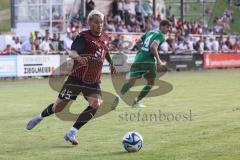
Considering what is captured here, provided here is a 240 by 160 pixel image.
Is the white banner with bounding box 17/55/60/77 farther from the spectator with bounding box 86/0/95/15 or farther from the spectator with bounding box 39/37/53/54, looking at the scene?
the spectator with bounding box 86/0/95/15

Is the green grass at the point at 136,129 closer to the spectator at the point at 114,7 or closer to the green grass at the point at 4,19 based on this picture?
the spectator at the point at 114,7

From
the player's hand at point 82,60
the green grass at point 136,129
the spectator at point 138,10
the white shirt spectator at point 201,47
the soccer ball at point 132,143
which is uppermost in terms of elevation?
the spectator at point 138,10

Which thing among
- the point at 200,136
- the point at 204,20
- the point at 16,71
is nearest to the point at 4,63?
the point at 16,71

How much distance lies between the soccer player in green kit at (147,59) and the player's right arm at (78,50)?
5.10 meters

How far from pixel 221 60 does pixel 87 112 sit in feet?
99.0

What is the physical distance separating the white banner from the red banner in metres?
12.3

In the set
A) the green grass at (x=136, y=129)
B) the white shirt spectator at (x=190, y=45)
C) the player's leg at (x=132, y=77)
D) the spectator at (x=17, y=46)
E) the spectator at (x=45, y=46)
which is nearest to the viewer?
the green grass at (x=136, y=129)

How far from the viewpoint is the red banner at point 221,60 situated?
38.0 meters

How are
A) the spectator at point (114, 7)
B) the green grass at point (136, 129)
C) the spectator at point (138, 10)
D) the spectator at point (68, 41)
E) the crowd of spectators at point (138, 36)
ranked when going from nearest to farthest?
the green grass at point (136, 129) < the crowd of spectators at point (138, 36) < the spectator at point (68, 41) < the spectator at point (114, 7) < the spectator at point (138, 10)

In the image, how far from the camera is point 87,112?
970cm

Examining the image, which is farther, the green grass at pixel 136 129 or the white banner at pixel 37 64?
the white banner at pixel 37 64

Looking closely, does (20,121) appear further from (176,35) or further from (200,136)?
(176,35)

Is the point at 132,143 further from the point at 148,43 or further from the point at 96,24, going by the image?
the point at 148,43

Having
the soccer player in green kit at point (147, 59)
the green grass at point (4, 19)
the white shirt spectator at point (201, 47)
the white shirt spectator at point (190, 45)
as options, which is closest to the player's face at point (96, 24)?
the soccer player in green kit at point (147, 59)
